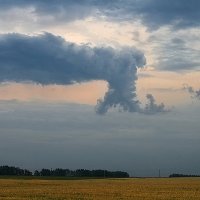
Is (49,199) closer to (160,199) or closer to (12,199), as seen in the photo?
(12,199)

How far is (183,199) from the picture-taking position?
46750 mm

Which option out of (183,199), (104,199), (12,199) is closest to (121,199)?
(104,199)

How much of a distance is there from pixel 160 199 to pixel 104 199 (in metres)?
5.32

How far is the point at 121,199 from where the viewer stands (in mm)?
46250

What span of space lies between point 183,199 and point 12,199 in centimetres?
1541

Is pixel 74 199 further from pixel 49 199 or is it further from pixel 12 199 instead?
pixel 12 199

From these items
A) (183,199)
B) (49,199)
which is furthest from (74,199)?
(183,199)

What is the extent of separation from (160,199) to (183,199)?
209cm

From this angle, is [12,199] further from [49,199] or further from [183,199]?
[183,199]

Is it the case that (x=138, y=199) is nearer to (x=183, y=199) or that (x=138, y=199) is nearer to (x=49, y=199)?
→ (x=183, y=199)

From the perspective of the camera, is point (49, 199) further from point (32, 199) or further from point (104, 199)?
point (104, 199)

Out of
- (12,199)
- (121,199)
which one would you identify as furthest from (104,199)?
(12,199)

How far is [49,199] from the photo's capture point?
45969mm

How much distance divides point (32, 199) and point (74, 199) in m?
3.72
